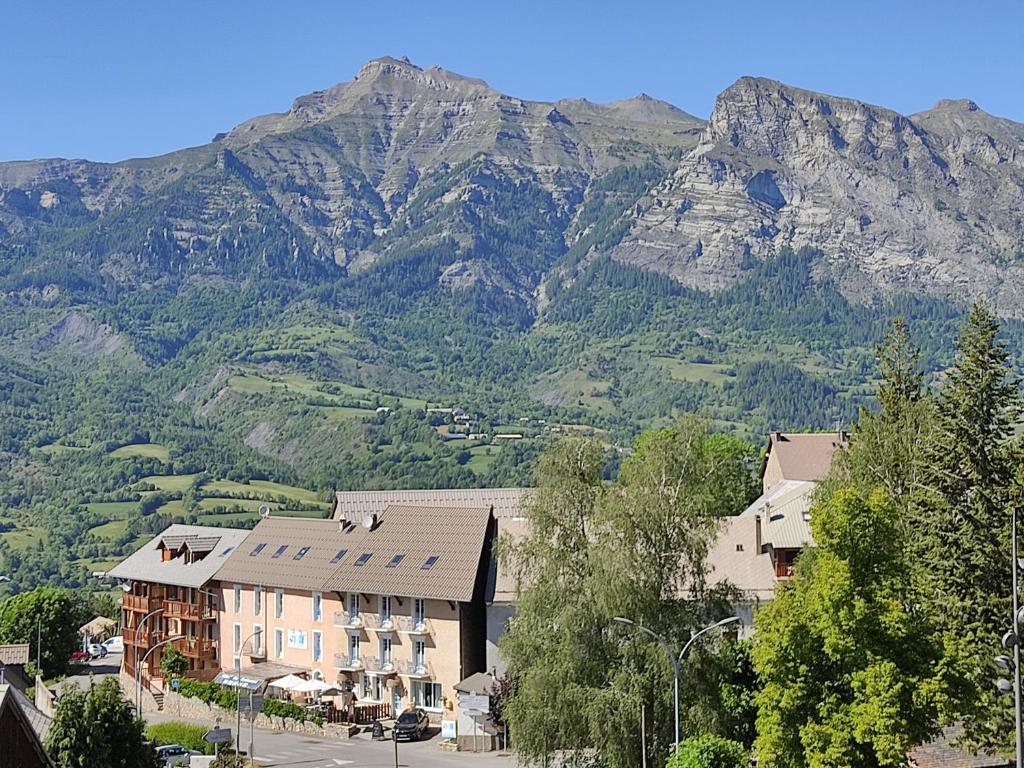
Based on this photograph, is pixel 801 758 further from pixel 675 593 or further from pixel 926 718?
pixel 675 593

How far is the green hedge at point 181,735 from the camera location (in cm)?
7369

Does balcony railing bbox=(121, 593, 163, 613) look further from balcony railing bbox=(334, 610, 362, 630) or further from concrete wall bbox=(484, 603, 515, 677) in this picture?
concrete wall bbox=(484, 603, 515, 677)

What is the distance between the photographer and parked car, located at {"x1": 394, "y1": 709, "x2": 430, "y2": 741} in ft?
252

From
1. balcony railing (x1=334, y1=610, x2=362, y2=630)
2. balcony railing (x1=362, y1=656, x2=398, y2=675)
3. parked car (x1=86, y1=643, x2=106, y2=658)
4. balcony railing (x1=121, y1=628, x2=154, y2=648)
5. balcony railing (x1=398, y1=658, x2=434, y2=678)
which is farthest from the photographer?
parked car (x1=86, y1=643, x2=106, y2=658)

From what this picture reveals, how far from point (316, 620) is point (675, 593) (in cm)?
3503

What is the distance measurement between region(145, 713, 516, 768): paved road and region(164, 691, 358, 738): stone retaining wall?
64 cm

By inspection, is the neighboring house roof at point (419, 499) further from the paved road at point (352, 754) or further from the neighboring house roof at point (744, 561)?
the paved road at point (352, 754)

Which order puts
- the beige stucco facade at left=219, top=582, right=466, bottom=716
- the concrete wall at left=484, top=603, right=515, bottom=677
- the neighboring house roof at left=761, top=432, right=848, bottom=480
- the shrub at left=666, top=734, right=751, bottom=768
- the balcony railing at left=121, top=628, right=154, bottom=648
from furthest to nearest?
the neighboring house roof at left=761, top=432, right=848, bottom=480 < the balcony railing at left=121, top=628, right=154, bottom=648 < the beige stucco facade at left=219, top=582, right=466, bottom=716 < the concrete wall at left=484, top=603, right=515, bottom=677 < the shrub at left=666, top=734, right=751, bottom=768

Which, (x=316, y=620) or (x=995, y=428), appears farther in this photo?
(x=316, y=620)

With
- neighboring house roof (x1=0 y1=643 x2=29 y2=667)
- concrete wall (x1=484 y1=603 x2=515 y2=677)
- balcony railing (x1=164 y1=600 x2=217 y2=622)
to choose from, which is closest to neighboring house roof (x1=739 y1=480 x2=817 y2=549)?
concrete wall (x1=484 y1=603 x2=515 y2=677)

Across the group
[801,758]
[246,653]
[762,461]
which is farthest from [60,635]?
[801,758]

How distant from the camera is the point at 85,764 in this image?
5234 centimetres

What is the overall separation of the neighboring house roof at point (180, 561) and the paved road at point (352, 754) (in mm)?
20988

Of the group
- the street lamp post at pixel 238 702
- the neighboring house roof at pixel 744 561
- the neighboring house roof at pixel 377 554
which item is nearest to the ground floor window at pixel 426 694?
the neighboring house roof at pixel 377 554
